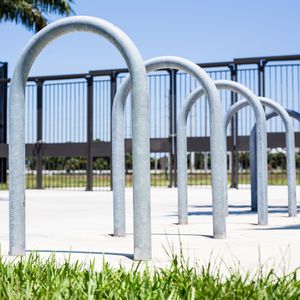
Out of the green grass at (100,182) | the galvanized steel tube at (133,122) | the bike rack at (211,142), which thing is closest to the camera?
the galvanized steel tube at (133,122)

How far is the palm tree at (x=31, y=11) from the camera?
63.3 feet

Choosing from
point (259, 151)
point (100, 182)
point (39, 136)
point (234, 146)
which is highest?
point (39, 136)

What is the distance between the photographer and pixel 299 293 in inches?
115

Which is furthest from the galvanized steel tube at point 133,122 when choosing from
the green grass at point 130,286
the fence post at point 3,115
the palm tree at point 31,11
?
the fence post at point 3,115

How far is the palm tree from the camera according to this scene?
63.3 ft

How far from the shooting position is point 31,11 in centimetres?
2061

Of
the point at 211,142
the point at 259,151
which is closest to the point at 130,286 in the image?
the point at 211,142

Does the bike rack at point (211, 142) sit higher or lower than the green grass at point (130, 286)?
higher

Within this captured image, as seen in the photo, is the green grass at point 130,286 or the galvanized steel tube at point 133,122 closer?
the green grass at point 130,286

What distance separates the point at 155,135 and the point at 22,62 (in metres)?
19.2

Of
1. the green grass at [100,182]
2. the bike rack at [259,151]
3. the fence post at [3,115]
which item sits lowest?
the green grass at [100,182]

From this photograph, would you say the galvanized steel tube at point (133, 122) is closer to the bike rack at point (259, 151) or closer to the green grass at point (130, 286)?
the green grass at point (130, 286)

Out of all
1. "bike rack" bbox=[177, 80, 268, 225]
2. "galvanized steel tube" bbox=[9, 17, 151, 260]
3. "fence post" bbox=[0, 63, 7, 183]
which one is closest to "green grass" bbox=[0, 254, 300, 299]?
"galvanized steel tube" bbox=[9, 17, 151, 260]

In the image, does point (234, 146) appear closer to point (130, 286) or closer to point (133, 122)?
point (133, 122)
